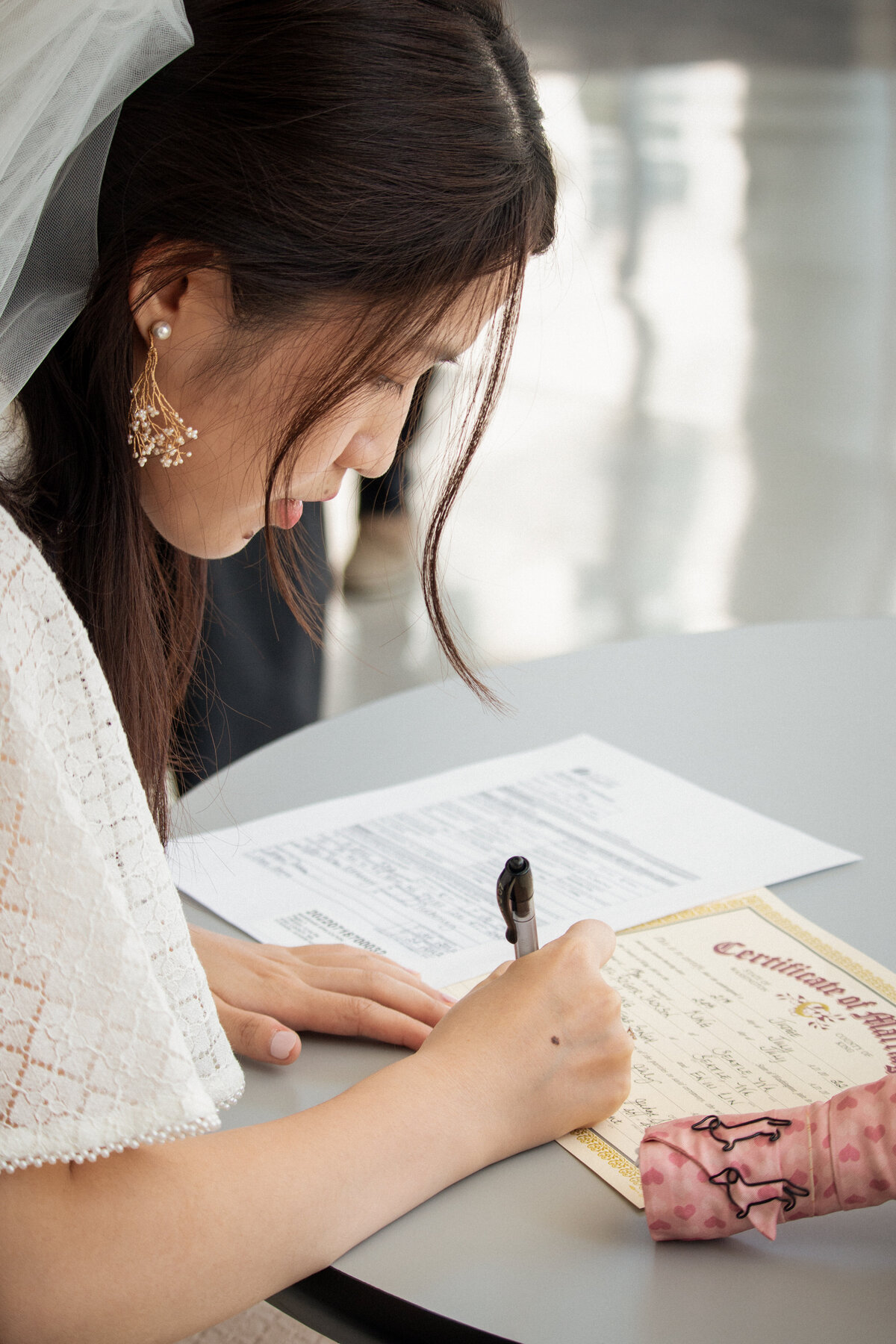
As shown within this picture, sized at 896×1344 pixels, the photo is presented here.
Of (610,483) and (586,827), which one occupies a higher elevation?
(586,827)

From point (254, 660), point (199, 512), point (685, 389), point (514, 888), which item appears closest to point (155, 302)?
point (199, 512)

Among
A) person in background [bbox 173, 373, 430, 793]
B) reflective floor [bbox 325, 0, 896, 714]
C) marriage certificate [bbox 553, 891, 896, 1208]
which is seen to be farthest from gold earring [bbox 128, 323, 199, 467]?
person in background [bbox 173, 373, 430, 793]

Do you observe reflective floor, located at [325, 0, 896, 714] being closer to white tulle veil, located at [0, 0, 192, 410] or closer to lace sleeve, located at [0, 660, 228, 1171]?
white tulle veil, located at [0, 0, 192, 410]

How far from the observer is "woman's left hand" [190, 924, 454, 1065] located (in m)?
0.79

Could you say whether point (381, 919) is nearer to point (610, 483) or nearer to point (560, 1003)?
point (560, 1003)

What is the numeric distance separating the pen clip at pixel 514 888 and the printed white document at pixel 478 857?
0.11 m

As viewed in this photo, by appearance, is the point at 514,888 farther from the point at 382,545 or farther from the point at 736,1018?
the point at 382,545

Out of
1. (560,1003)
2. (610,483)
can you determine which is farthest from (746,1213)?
(610,483)

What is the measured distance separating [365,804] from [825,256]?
502 centimetres

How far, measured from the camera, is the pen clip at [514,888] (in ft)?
2.45

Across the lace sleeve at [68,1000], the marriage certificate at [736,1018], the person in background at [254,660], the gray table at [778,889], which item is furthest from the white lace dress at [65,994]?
the person in background at [254,660]

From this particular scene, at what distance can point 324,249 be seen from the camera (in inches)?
29.7

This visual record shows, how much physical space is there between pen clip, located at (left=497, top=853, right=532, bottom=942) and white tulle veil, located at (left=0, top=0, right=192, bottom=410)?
0.41 metres

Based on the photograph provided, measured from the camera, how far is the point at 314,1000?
80 centimetres
